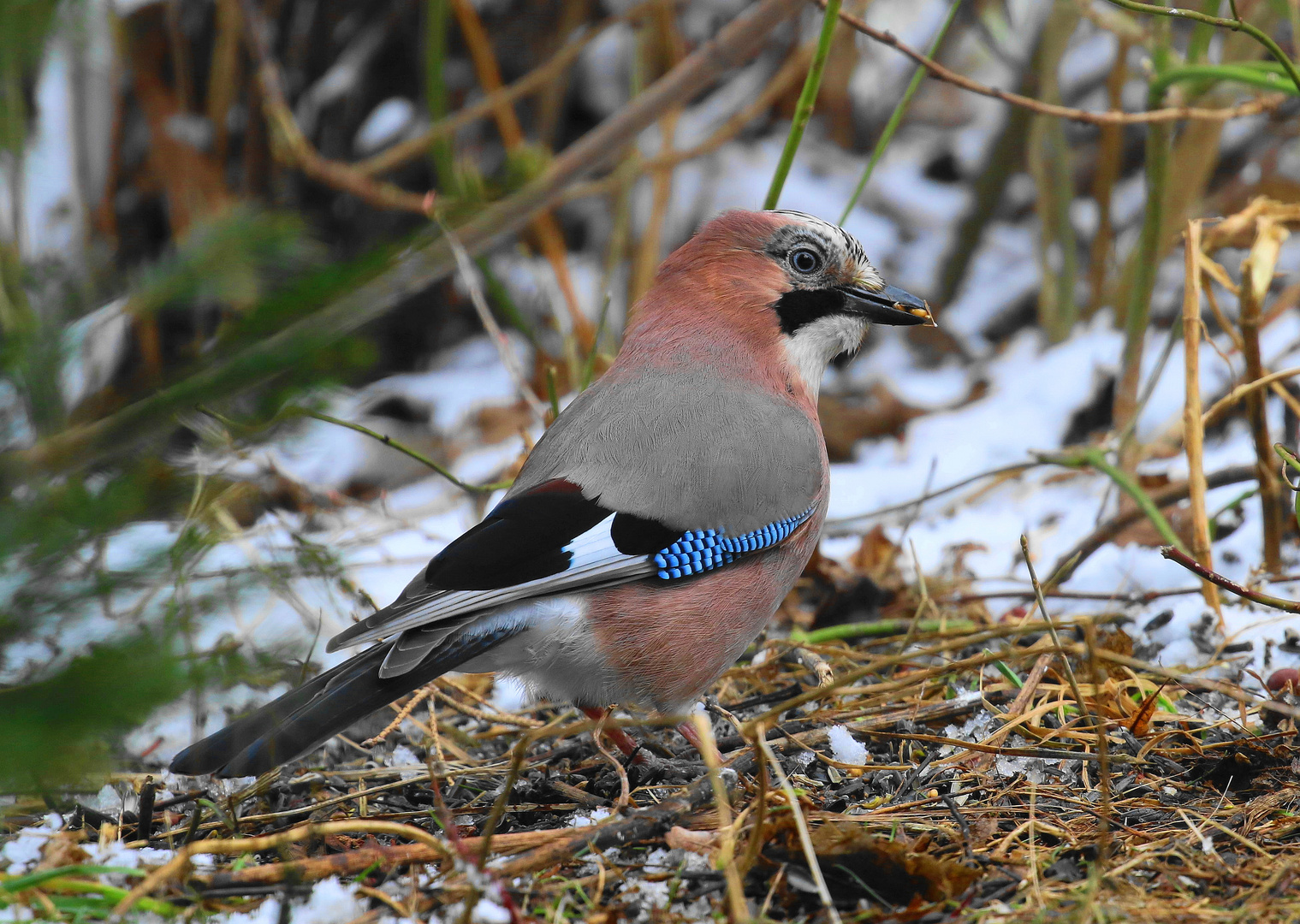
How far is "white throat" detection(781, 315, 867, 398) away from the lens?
11.0 feet

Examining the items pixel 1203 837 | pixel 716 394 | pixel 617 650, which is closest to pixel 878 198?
pixel 716 394

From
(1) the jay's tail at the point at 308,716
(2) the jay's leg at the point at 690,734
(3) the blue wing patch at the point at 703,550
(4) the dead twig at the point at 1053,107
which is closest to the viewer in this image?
(1) the jay's tail at the point at 308,716

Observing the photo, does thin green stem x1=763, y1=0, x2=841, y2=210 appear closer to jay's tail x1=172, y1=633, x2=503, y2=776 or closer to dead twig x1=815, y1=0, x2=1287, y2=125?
dead twig x1=815, y1=0, x2=1287, y2=125

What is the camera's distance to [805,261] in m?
3.32

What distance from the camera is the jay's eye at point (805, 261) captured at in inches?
130

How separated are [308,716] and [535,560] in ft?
1.83

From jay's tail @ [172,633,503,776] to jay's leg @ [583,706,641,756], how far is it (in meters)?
0.52

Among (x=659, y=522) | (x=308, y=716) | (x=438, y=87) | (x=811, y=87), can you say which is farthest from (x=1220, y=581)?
(x=438, y=87)

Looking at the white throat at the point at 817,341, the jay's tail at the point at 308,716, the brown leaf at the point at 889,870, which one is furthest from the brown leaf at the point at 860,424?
the brown leaf at the point at 889,870

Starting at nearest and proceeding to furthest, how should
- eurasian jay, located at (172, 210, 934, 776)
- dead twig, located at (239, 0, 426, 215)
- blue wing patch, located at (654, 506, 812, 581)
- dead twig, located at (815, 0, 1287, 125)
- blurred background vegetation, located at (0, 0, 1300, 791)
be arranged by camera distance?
blurred background vegetation, located at (0, 0, 1300, 791), eurasian jay, located at (172, 210, 934, 776), blue wing patch, located at (654, 506, 812, 581), dead twig, located at (815, 0, 1287, 125), dead twig, located at (239, 0, 426, 215)

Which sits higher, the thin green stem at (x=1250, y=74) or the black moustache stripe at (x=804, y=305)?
the thin green stem at (x=1250, y=74)

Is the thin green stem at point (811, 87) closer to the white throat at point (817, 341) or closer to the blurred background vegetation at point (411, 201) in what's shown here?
the blurred background vegetation at point (411, 201)

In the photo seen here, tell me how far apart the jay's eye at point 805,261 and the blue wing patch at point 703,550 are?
83cm

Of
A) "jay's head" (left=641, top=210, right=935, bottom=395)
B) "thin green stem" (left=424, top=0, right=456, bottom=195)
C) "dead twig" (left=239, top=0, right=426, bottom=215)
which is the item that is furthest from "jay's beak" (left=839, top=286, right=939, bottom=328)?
"thin green stem" (left=424, top=0, right=456, bottom=195)
